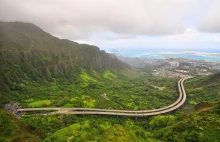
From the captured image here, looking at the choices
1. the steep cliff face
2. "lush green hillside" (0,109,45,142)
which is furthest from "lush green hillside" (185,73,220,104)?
the steep cliff face

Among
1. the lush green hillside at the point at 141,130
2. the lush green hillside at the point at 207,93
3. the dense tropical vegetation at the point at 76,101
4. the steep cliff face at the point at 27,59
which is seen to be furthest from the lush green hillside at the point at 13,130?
the lush green hillside at the point at 207,93

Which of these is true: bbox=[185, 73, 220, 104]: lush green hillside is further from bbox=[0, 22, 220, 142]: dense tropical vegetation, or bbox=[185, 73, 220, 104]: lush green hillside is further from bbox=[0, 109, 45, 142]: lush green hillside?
bbox=[0, 109, 45, 142]: lush green hillside

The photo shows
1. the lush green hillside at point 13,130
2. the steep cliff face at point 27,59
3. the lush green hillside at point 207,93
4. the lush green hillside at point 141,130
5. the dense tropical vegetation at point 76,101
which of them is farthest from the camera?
the steep cliff face at point 27,59

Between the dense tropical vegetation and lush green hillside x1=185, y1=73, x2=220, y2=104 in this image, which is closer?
the dense tropical vegetation

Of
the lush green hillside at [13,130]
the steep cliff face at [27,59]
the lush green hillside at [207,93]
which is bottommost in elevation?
the lush green hillside at [207,93]

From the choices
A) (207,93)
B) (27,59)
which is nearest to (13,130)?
(207,93)

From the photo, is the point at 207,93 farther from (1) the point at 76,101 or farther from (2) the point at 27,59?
(2) the point at 27,59

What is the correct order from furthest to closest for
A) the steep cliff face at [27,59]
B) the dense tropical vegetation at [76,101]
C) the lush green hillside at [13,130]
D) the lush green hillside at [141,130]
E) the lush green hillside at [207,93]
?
the steep cliff face at [27,59]
the lush green hillside at [207,93]
the dense tropical vegetation at [76,101]
the lush green hillside at [141,130]
the lush green hillside at [13,130]

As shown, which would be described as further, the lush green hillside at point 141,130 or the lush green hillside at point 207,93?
the lush green hillside at point 207,93

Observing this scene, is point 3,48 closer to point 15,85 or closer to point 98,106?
point 15,85

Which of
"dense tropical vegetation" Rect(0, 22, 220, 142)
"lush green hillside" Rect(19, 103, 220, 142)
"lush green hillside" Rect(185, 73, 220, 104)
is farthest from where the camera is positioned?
"lush green hillside" Rect(185, 73, 220, 104)

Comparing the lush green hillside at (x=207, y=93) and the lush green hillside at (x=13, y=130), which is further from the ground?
the lush green hillside at (x=13, y=130)

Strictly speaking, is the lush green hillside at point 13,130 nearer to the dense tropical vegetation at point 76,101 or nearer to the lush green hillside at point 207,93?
the dense tropical vegetation at point 76,101
